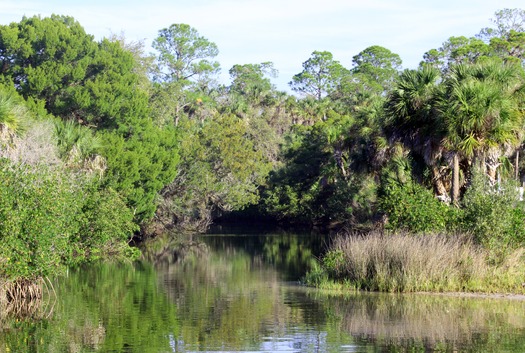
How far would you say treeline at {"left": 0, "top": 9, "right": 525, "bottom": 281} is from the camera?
2698 centimetres

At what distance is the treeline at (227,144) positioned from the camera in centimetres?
2698

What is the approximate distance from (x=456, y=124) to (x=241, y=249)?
2297 cm

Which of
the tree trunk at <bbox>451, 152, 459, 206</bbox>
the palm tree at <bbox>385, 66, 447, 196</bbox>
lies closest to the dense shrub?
the tree trunk at <bbox>451, 152, 459, 206</bbox>

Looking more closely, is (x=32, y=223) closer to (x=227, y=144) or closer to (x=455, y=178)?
(x=455, y=178)

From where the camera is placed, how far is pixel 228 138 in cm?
6625

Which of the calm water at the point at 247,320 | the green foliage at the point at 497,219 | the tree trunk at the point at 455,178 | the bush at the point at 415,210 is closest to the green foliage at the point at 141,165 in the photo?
the calm water at the point at 247,320

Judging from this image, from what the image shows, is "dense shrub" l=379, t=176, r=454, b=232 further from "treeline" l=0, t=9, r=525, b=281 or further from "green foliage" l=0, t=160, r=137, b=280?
"green foliage" l=0, t=160, r=137, b=280

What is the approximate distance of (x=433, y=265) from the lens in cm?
2539

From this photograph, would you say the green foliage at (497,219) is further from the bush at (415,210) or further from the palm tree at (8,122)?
the palm tree at (8,122)

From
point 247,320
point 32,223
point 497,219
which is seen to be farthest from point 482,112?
point 32,223

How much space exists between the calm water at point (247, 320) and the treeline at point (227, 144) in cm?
176

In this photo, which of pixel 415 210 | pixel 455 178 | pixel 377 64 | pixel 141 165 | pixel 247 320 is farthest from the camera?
pixel 377 64

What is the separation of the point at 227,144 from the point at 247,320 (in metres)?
44.9

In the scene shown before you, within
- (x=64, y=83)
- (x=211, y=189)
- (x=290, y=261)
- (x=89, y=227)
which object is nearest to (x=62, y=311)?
(x=89, y=227)
